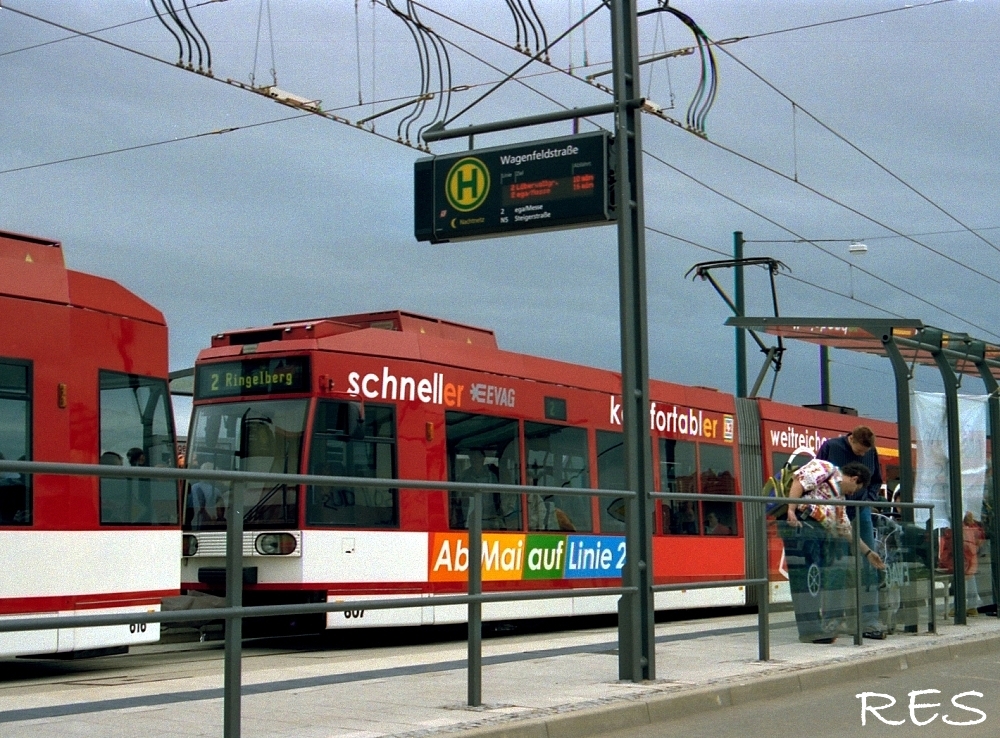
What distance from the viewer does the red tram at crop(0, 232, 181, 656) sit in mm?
5984

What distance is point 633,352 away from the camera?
368 inches

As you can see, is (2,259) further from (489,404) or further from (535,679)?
(489,404)

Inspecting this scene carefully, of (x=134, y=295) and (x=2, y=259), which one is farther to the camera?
(x=134, y=295)

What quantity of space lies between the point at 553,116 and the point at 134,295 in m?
4.06

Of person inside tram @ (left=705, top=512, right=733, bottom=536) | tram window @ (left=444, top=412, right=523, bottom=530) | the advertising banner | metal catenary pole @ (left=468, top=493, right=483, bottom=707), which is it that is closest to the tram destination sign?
person inside tram @ (left=705, top=512, right=733, bottom=536)

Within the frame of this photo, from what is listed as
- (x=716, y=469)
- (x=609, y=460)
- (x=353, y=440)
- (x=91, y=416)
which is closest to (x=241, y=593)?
(x=91, y=416)

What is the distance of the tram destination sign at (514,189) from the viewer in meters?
9.54

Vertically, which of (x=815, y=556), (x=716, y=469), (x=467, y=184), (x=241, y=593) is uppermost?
(x=467, y=184)

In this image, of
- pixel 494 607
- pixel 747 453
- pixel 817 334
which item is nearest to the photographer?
pixel 494 607

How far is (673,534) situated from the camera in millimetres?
12094

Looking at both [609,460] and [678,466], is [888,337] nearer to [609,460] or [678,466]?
[609,460]

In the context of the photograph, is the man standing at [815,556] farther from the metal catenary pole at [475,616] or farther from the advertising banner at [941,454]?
the metal catenary pole at [475,616]

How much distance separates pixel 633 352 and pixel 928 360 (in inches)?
239

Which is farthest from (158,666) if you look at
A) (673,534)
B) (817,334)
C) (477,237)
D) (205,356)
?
(817,334)
